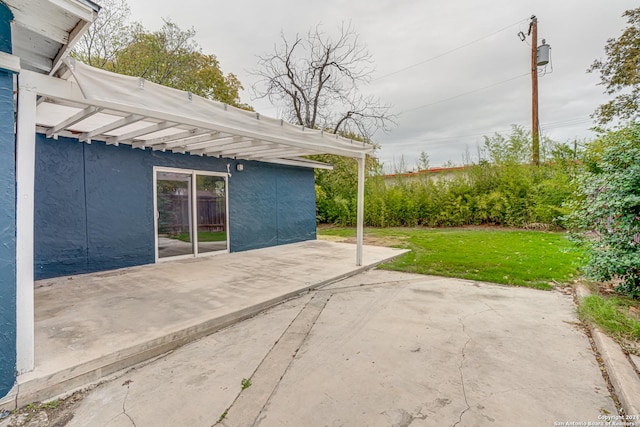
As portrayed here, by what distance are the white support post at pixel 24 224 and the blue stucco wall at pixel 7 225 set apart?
0.07 metres

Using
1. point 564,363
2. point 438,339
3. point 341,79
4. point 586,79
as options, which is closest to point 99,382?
point 438,339

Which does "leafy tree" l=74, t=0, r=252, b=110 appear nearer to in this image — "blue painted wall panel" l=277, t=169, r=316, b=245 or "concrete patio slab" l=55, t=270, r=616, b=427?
"blue painted wall panel" l=277, t=169, r=316, b=245

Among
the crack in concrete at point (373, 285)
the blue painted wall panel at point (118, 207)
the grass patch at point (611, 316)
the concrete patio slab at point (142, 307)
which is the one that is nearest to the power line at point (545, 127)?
the concrete patio slab at point (142, 307)

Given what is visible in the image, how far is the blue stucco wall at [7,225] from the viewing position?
1.91 m

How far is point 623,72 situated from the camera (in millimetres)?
11219

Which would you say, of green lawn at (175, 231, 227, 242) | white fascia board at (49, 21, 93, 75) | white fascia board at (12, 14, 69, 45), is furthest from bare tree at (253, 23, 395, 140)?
white fascia board at (12, 14, 69, 45)

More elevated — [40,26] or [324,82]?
[324,82]

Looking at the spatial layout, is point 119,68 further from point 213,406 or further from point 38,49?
point 213,406

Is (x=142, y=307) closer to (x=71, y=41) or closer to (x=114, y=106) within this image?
(x=114, y=106)

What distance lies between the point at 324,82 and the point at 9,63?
1414 centimetres

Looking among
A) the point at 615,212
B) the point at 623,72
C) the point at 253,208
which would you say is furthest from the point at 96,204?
the point at 623,72

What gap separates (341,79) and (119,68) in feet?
30.7

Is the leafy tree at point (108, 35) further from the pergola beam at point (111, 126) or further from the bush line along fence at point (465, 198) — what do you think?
the bush line along fence at point (465, 198)

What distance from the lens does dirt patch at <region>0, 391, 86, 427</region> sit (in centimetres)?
178
